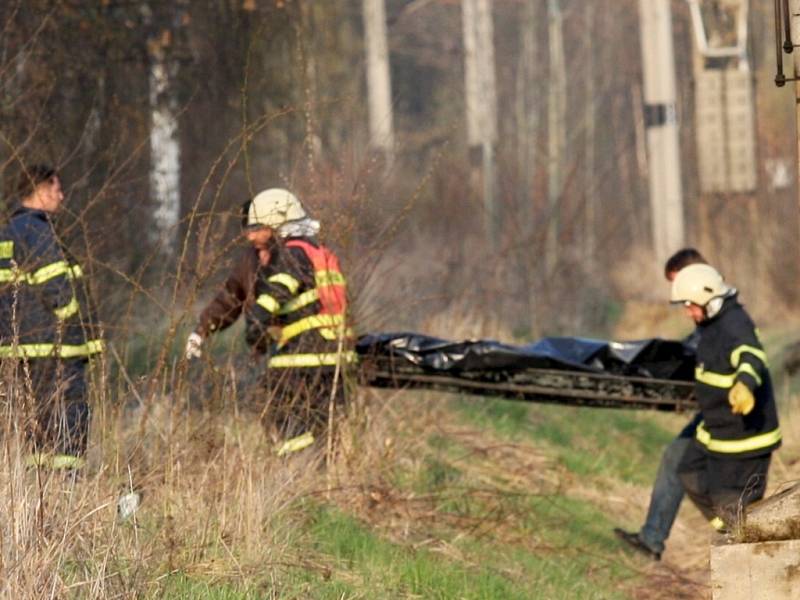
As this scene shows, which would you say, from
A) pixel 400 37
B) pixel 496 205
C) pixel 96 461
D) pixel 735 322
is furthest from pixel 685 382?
pixel 400 37

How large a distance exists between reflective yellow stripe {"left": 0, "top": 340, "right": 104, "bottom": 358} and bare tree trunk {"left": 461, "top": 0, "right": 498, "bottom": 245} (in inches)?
443

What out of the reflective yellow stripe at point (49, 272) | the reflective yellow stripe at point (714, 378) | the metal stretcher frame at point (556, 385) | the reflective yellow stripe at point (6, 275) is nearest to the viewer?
the reflective yellow stripe at point (6, 275)

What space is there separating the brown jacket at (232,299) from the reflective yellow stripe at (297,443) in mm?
694

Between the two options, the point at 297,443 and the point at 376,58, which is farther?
the point at 376,58

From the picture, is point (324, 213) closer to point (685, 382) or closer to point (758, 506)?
point (685, 382)

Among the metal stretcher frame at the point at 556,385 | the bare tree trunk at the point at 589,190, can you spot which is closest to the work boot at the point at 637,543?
the metal stretcher frame at the point at 556,385

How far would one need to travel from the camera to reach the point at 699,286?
29.1 ft

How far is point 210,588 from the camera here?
6.35 meters

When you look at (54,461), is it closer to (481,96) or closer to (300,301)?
(300,301)

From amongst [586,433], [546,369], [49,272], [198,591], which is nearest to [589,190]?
[586,433]

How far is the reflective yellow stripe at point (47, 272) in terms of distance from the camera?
8.64 meters

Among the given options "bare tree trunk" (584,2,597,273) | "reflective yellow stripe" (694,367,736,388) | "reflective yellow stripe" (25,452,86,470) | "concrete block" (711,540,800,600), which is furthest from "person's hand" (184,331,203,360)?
"bare tree trunk" (584,2,597,273)

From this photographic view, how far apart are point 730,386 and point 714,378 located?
10cm

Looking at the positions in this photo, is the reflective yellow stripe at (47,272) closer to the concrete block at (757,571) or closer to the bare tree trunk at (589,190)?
the concrete block at (757,571)
